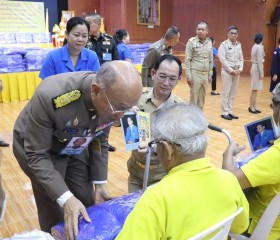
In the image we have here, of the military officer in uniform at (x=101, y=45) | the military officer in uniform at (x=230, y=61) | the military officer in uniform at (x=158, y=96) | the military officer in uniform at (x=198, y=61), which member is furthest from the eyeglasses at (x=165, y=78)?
the military officer in uniform at (x=230, y=61)

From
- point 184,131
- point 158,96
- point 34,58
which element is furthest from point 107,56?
point 34,58

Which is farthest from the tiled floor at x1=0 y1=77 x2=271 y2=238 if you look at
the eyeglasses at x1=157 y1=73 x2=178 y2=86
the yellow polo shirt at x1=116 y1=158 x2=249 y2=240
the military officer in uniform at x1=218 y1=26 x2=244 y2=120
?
the yellow polo shirt at x1=116 y1=158 x2=249 y2=240

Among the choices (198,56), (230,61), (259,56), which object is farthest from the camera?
(259,56)

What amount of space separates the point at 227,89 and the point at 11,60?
4.39 metres

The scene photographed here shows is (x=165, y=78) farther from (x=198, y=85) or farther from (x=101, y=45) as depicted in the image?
(x=198, y=85)

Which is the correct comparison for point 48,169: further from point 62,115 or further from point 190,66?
point 190,66

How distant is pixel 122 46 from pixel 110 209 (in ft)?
13.6

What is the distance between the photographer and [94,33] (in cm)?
367

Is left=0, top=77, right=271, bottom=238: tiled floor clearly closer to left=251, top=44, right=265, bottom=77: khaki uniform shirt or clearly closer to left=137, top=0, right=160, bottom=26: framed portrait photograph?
left=251, top=44, right=265, bottom=77: khaki uniform shirt

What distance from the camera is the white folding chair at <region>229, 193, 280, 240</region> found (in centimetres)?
138

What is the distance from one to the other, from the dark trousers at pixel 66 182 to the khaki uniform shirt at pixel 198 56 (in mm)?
3466

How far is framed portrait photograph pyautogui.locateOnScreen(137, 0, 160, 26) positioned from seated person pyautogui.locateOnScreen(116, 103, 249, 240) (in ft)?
42.8

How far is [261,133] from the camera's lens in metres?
1.88

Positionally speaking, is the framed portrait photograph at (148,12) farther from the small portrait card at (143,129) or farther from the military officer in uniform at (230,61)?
the small portrait card at (143,129)
